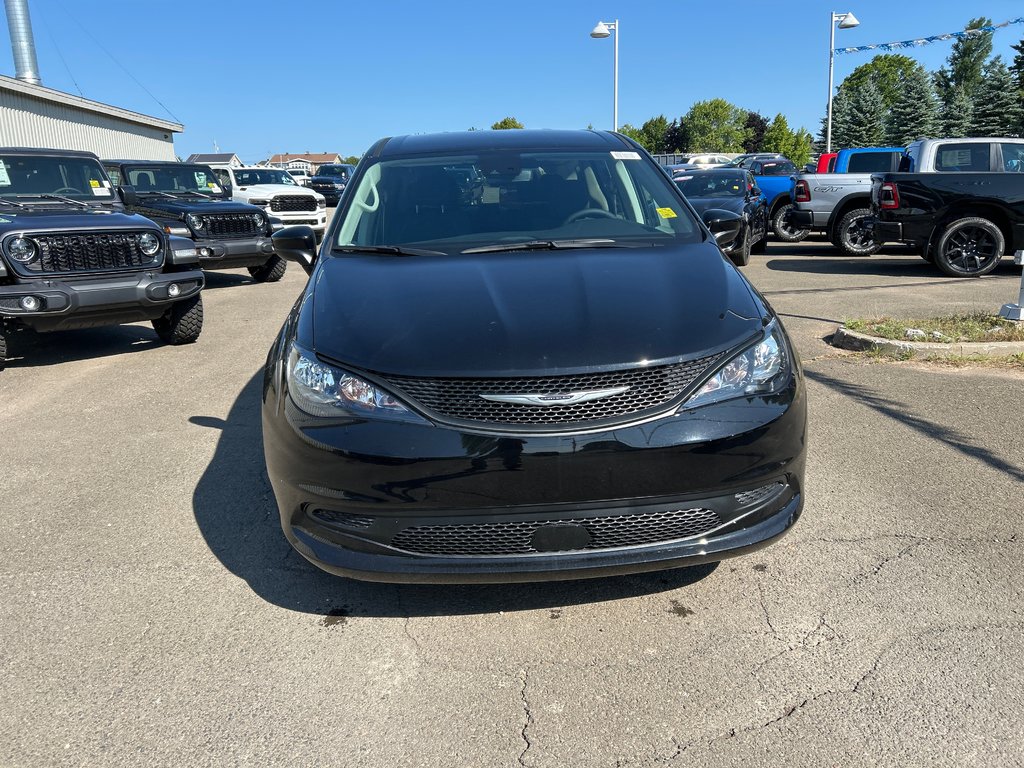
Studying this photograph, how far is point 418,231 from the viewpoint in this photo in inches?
147

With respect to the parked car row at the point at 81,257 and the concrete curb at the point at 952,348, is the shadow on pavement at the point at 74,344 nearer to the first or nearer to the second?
the parked car row at the point at 81,257

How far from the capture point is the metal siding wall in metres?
21.8

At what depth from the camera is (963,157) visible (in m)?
11.2

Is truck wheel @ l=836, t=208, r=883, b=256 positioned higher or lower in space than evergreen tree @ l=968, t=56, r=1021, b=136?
lower

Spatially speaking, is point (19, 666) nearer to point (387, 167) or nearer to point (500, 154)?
point (387, 167)

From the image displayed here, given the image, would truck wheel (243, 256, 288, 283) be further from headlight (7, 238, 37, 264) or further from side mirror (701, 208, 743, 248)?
side mirror (701, 208, 743, 248)

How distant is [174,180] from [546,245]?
35.5ft

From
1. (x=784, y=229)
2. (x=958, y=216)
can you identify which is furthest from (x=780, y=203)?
(x=958, y=216)

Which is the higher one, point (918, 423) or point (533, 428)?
point (533, 428)

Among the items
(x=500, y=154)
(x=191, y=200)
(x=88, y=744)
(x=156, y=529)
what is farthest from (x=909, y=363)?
(x=191, y=200)

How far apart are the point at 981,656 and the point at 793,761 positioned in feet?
2.76

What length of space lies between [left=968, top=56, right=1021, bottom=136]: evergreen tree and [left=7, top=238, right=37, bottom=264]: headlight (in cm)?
4584

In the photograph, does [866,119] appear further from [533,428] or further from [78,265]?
[533,428]

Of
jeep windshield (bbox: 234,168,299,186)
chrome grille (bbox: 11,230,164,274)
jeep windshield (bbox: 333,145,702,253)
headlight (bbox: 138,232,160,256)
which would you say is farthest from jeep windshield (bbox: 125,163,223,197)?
jeep windshield (bbox: 333,145,702,253)
